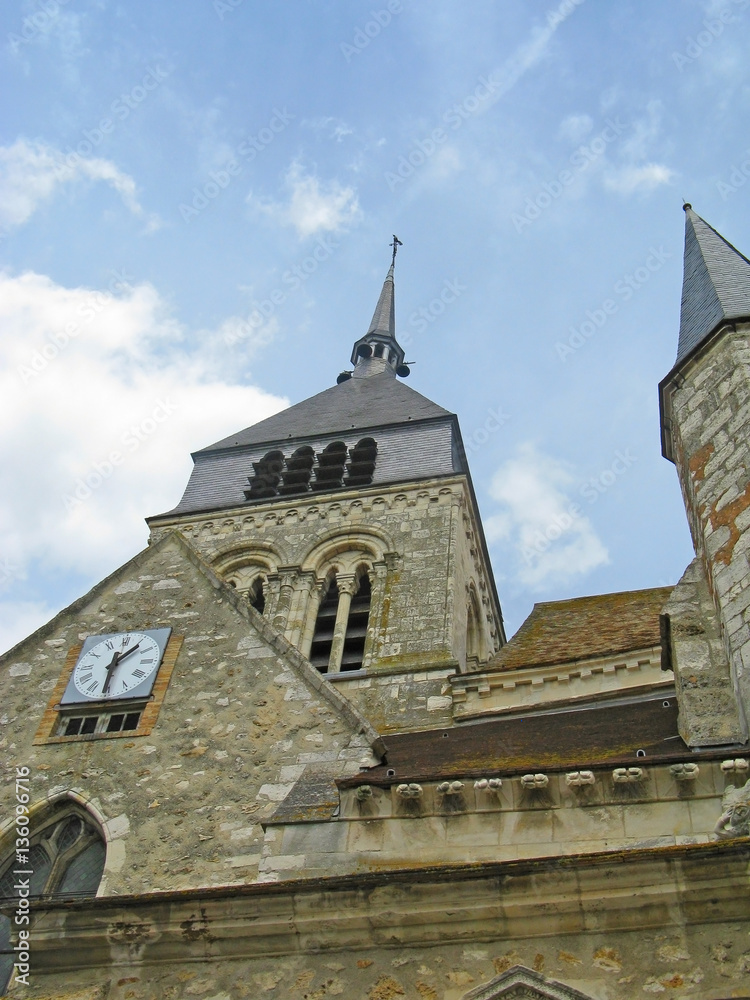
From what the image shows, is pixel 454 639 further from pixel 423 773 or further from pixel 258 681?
pixel 423 773

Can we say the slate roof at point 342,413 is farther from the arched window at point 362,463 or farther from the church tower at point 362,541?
the arched window at point 362,463

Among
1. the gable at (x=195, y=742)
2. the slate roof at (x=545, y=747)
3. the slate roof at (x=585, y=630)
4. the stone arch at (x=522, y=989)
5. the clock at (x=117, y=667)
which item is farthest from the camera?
the slate roof at (x=585, y=630)

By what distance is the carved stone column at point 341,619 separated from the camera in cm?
1566

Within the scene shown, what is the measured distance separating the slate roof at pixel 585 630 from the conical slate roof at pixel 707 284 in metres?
3.85

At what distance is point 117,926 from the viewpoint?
556cm

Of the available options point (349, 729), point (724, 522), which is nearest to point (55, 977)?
point (349, 729)

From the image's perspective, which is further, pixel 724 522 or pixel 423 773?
pixel 724 522

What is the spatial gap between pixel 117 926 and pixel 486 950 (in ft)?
6.05

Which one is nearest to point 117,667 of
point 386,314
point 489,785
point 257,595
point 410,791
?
point 410,791

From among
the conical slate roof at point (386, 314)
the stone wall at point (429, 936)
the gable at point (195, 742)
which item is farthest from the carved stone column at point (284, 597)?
the conical slate roof at point (386, 314)

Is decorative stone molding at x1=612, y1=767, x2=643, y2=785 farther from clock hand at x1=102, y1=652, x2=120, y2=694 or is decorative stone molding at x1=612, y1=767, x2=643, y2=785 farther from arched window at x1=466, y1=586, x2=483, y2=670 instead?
arched window at x1=466, y1=586, x2=483, y2=670

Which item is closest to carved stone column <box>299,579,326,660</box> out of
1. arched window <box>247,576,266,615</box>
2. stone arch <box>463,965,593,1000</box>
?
arched window <box>247,576,266,615</box>

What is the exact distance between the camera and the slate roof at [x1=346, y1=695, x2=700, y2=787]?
6.00 m

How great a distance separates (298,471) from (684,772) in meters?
15.4
